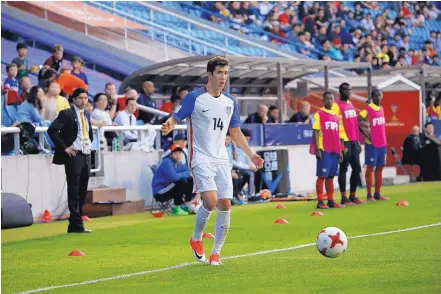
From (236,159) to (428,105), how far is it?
13.0 meters

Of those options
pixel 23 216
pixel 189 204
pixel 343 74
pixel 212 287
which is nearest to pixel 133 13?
pixel 343 74

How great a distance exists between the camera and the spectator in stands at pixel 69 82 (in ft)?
74.2

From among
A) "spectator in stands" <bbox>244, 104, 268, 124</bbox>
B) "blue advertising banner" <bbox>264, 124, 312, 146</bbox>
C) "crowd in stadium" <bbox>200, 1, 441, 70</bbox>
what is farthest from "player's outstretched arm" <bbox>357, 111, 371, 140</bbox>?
"crowd in stadium" <bbox>200, 1, 441, 70</bbox>

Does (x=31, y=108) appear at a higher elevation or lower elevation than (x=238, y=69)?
lower

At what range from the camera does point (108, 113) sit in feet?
72.1

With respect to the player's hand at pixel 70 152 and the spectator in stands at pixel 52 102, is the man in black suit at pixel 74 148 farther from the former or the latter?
the spectator in stands at pixel 52 102

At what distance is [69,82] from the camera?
22.7 m

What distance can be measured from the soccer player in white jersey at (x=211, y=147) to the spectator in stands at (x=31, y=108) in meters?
8.31

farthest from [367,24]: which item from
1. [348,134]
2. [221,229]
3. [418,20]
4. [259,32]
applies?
[221,229]

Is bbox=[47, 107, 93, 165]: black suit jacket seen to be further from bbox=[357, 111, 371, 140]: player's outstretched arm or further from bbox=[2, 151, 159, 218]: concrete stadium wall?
bbox=[357, 111, 371, 140]: player's outstretched arm

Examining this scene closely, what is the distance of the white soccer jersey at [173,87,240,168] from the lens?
11.9 metres

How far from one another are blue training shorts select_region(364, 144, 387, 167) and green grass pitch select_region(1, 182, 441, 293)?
99.8 inches

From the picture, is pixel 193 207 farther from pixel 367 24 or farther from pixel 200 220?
pixel 367 24

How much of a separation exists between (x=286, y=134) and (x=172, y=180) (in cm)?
535
